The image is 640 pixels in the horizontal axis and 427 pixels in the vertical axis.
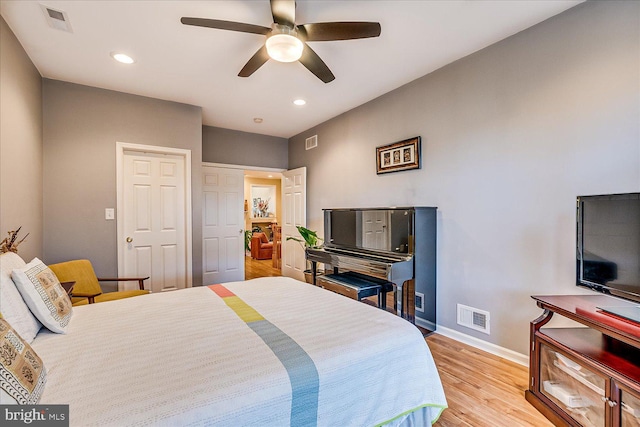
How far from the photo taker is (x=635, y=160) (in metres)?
1.70

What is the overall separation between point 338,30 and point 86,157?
10.1 ft

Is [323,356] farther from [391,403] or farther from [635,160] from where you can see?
[635,160]

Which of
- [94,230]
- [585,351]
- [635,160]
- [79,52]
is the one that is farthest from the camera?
[94,230]

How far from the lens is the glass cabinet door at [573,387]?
1431 mm

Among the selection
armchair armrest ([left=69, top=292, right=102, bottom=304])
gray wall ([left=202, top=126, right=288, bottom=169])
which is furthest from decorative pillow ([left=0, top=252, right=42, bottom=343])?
gray wall ([left=202, top=126, right=288, bottom=169])

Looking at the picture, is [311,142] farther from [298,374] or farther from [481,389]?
[298,374]

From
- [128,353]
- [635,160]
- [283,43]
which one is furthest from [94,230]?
[635,160]

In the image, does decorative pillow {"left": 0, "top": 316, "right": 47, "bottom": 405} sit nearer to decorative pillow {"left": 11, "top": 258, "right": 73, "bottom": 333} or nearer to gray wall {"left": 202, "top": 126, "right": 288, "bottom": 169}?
decorative pillow {"left": 11, "top": 258, "right": 73, "bottom": 333}

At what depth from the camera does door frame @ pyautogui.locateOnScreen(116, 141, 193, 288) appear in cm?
330

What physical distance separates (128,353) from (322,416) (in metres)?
0.85

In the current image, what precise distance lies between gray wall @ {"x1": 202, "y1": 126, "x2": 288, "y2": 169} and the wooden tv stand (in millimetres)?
4381

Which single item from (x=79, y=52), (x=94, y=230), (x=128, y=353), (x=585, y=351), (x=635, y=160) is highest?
(x=79, y=52)

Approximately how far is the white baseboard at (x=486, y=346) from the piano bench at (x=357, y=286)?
0.63 meters

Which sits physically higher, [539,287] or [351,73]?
[351,73]
